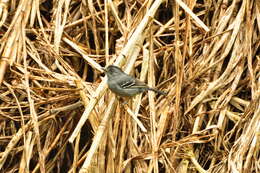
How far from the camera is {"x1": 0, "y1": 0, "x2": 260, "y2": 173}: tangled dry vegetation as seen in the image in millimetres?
3771

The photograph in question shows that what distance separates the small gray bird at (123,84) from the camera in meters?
3.72

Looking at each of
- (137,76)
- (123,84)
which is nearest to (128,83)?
(123,84)

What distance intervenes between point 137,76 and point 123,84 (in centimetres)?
34

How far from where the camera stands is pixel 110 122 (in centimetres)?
363

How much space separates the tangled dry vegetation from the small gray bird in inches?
2.6

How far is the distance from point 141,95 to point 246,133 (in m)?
0.73

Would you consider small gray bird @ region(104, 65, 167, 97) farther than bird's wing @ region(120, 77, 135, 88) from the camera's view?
No

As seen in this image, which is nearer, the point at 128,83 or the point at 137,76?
the point at 128,83

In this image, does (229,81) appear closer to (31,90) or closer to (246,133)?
(246,133)

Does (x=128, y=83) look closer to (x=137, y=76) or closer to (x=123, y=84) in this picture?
(x=123, y=84)

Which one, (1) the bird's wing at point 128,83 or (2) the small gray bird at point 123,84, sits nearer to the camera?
(2) the small gray bird at point 123,84

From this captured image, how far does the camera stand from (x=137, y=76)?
13.7ft

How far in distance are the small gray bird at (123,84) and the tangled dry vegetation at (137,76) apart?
0.07 meters

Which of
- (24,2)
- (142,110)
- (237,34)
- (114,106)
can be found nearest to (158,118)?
(142,110)
